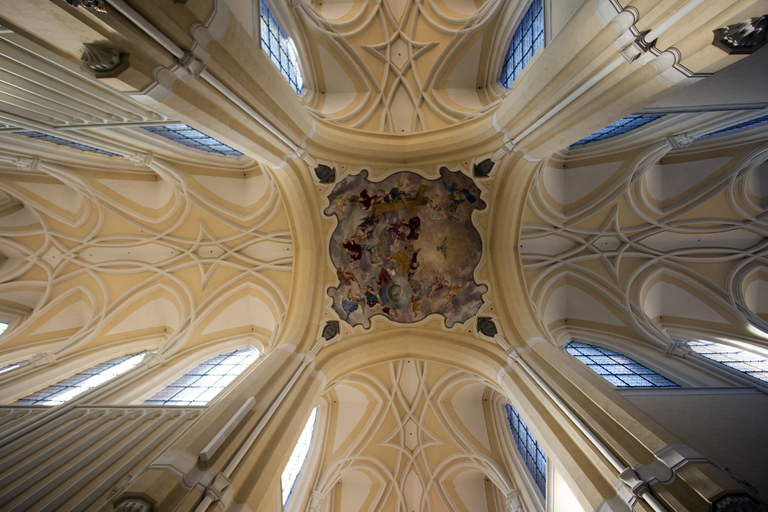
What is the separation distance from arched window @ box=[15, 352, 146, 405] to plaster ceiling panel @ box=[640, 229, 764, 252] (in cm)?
1914

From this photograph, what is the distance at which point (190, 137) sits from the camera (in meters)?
10.1

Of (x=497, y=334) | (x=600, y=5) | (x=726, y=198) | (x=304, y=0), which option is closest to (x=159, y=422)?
(x=497, y=334)

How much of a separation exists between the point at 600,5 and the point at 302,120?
6.14m

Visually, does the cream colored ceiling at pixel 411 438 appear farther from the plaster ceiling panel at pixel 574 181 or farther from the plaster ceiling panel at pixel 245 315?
the plaster ceiling panel at pixel 574 181

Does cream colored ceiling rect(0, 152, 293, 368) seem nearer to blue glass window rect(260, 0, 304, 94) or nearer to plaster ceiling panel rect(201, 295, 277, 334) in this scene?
plaster ceiling panel rect(201, 295, 277, 334)

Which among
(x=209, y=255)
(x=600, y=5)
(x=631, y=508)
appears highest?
(x=209, y=255)

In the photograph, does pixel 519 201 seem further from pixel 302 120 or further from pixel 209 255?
pixel 209 255

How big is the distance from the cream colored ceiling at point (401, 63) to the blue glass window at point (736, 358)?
1155 cm

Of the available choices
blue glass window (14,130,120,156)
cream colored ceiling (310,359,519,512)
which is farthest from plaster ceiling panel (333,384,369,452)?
blue glass window (14,130,120,156)

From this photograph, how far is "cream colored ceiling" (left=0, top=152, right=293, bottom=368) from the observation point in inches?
425

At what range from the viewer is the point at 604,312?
38.3 feet

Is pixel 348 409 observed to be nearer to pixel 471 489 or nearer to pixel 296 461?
pixel 296 461

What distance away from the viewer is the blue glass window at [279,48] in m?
8.91

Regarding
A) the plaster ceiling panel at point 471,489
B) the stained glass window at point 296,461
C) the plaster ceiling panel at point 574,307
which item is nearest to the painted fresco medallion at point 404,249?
the plaster ceiling panel at point 574,307
